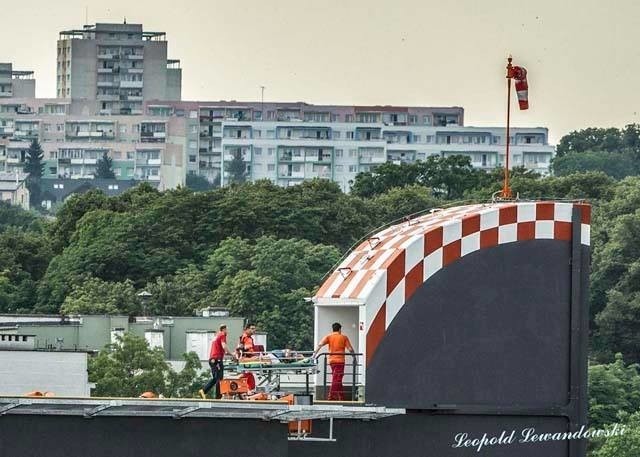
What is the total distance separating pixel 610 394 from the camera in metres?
91.7

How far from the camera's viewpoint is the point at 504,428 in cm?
2109

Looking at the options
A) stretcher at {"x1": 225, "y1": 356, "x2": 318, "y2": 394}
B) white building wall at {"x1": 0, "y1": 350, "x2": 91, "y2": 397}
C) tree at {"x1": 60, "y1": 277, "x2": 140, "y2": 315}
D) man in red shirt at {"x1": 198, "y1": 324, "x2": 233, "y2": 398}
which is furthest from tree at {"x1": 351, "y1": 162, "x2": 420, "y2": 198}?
stretcher at {"x1": 225, "y1": 356, "x2": 318, "y2": 394}

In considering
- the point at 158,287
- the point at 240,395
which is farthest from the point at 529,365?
the point at 158,287

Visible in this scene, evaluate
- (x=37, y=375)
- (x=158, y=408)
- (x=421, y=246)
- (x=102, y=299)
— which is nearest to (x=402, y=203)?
(x=102, y=299)

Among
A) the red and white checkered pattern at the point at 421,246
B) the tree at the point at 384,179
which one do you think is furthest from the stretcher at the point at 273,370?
the tree at the point at 384,179

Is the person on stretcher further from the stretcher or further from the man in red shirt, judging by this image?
the man in red shirt

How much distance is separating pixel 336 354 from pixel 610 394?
7149 centimetres

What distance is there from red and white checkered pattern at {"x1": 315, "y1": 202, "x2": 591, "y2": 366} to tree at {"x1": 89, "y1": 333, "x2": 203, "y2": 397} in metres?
43.4

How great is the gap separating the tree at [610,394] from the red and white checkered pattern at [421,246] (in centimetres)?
6441

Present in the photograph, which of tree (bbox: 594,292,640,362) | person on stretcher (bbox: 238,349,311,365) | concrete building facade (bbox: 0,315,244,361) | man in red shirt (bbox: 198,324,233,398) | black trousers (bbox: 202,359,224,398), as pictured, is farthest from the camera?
tree (bbox: 594,292,640,362)

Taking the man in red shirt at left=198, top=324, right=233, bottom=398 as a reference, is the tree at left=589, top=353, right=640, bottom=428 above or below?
below

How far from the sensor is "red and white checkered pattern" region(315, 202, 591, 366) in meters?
20.5

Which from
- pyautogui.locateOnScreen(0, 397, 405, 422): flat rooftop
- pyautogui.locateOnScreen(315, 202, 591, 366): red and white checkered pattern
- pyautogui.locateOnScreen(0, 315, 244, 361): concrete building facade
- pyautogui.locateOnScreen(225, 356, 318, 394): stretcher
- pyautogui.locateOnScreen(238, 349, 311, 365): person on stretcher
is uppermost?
pyautogui.locateOnScreen(315, 202, 591, 366): red and white checkered pattern

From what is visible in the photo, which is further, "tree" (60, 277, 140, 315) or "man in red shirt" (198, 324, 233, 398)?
"tree" (60, 277, 140, 315)
